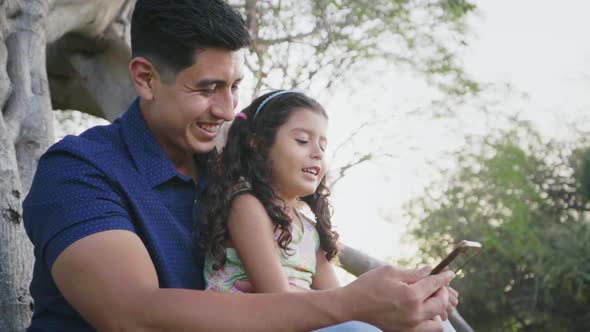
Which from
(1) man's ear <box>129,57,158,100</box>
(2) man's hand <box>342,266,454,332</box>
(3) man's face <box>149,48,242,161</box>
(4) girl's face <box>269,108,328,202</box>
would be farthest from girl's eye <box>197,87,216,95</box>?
(2) man's hand <box>342,266,454,332</box>

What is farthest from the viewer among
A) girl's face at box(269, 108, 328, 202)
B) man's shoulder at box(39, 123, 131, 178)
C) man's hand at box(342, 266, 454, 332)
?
girl's face at box(269, 108, 328, 202)

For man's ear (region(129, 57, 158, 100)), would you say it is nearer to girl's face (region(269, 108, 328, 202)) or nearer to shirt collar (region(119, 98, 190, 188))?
shirt collar (region(119, 98, 190, 188))

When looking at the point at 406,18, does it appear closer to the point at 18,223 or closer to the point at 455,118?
the point at 455,118

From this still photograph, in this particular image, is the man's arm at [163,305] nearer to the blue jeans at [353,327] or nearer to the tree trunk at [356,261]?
the blue jeans at [353,327]

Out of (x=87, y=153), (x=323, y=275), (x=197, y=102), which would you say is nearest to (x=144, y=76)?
(x=197, y=102)

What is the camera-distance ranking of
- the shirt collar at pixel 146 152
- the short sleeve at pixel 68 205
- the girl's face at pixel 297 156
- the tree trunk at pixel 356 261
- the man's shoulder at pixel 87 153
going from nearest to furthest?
the short sleeve at pixel 68 205
the man's shoulder at pixel 87 153
the shirt collar at pixel 146 152
the girl's face at pixel 297 156
the tree trunk at pixel 356 261

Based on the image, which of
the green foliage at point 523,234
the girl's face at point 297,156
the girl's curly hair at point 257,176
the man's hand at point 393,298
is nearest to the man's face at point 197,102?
the girl's curly hair at point 257,176

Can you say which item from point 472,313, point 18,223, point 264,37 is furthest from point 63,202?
point 472,313

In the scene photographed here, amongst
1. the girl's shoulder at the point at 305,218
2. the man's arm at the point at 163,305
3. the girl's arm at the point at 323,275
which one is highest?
the man's arm at the point at 163,305

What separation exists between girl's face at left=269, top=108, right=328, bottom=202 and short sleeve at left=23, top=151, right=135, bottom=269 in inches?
26.2

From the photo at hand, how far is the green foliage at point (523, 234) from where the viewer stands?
15086 mm

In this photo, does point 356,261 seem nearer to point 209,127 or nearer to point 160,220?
point 209,127

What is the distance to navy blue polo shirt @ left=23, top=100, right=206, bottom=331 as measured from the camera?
1.95 m

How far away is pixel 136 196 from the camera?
2.17 m
